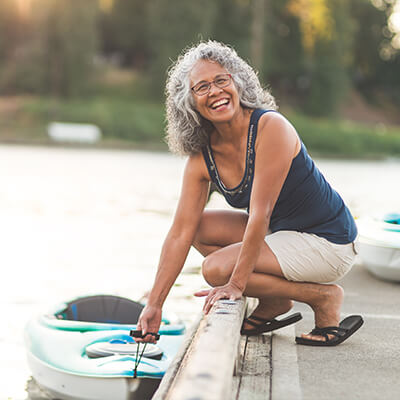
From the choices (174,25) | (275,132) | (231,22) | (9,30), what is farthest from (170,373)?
(9,30)

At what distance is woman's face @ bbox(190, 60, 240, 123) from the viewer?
3.38m

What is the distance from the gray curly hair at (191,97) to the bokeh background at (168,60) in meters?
25.7

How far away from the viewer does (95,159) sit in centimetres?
2223

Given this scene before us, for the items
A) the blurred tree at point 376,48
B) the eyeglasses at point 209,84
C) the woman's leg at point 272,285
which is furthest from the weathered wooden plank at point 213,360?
the blurred tree at point 376,48

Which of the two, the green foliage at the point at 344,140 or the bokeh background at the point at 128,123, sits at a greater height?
the bokeh background at the point at 128,123

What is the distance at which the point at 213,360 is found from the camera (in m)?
2.45

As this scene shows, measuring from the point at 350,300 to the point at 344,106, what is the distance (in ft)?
156

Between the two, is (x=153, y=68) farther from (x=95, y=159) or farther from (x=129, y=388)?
(x=129, y=388)

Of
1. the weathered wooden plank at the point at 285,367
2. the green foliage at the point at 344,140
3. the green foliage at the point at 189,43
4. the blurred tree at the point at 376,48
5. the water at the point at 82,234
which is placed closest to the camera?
the weathered wooden plank at the point at 285,367

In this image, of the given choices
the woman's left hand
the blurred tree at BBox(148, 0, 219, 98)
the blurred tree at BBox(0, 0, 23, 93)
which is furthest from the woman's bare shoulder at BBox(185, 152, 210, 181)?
the blurred tree at BBox(0, 0, 23, 93)

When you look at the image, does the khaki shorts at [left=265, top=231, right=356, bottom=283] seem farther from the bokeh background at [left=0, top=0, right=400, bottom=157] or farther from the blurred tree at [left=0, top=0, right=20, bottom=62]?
the blurred tree at [left=0, top=0, right=20, bottom=62]

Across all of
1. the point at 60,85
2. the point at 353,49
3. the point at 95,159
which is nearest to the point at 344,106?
the point at 353,49

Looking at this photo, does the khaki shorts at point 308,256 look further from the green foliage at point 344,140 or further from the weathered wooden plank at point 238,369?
the green foliage at point 344,140

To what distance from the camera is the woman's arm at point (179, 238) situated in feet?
11.8
